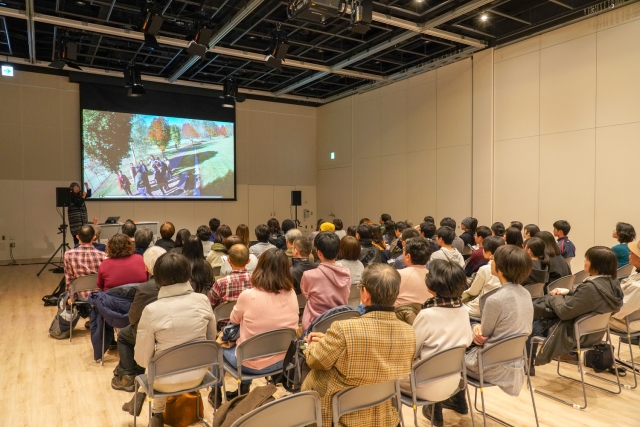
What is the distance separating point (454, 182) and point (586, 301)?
7.14 m

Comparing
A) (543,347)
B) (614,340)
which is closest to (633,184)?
(614,340)

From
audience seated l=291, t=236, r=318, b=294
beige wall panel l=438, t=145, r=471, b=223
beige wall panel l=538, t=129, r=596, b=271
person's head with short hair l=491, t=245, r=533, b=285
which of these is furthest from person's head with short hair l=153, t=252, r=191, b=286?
beige wall panel l=438, t=145, r=471, b=223

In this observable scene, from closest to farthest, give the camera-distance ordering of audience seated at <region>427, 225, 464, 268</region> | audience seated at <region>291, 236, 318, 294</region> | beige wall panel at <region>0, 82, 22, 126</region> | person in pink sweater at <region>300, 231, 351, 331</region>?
1. person in pink sweater at <region>300, 231, 351, 331</region>
2. audience seated at <region>291, 236, 318, 294</region>
3. audience seated at <region>427, 225, 464, 268</region>
4. beige wall panel at <region>0, 82, 22, 126</region>

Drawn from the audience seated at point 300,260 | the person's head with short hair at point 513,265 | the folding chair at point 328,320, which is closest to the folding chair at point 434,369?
the folding chair at point 328,320

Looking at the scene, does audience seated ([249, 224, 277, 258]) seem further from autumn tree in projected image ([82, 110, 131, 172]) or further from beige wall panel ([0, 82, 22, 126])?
beige wall panel ([0, 82, 22, 126])

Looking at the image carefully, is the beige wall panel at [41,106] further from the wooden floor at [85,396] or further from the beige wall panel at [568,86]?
the beige wall panel at [568,86]

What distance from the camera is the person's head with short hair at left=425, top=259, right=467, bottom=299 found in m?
2.40

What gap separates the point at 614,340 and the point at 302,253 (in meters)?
3.83

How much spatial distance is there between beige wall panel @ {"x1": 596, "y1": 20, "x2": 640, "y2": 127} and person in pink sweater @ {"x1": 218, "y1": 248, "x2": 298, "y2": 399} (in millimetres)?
7054

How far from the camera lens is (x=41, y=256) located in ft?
35.1

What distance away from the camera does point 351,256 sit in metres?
4.18

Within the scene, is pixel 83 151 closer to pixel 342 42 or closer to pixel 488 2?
pixel 342 42

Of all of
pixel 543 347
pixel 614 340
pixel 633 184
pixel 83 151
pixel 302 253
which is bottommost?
pixel 614 340

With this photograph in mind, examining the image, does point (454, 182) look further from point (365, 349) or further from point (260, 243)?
point (365, 349)
